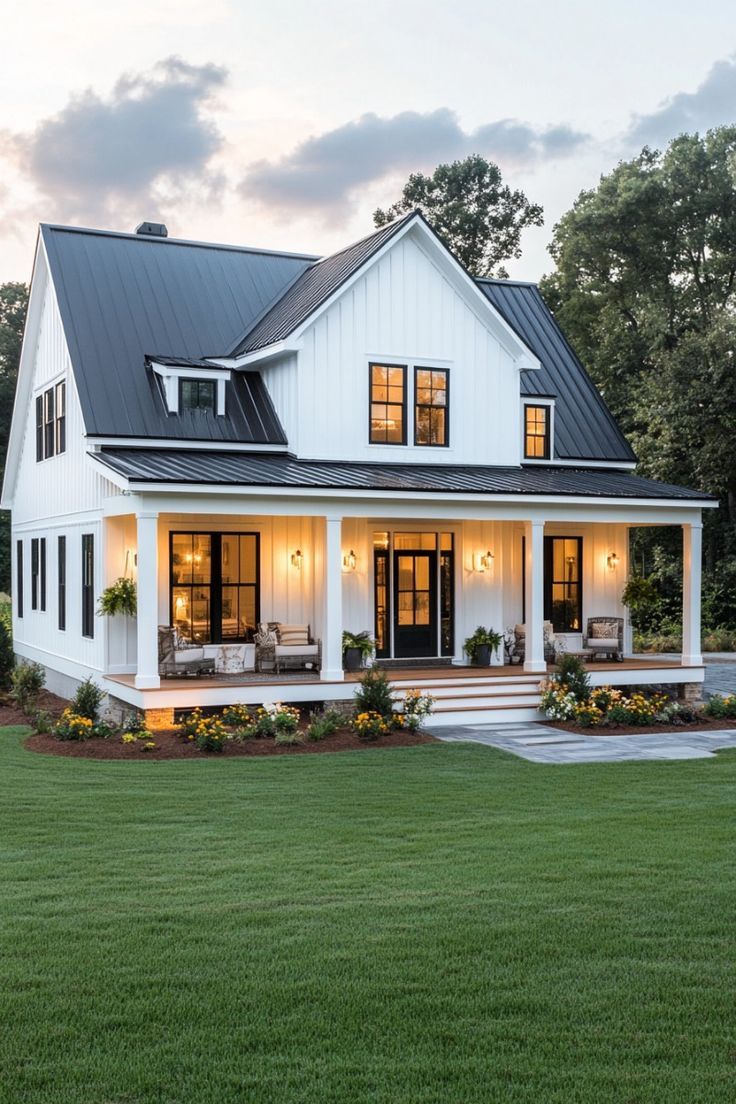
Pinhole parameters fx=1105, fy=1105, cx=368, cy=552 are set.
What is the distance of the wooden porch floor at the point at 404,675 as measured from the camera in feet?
54.5

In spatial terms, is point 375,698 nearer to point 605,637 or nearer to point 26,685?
point 605,637

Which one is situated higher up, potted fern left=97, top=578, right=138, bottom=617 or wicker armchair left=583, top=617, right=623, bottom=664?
potted fern left=97, top=578, right=138, bottom=617

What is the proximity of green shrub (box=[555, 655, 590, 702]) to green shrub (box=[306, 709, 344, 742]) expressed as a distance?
13.5 feet

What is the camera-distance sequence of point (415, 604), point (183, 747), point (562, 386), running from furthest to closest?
point (562, 386) → point (415, 604) → point (183, 747)

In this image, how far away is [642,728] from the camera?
16688mm

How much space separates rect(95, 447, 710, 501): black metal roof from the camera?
1661 centimetres

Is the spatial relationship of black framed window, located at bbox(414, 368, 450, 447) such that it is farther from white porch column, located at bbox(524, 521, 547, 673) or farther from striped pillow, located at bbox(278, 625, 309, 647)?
striped pillow, located at bbox(278, 625, 309, 647)

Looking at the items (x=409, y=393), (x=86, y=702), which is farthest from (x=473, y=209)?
(x=86, y=702)

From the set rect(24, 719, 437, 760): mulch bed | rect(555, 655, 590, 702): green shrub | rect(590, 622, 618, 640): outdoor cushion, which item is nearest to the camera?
rect(24, 719, 437, 760): mulch bed

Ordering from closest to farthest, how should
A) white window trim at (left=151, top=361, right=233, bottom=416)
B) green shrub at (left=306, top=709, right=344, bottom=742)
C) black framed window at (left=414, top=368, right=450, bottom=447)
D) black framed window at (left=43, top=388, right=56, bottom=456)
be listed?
green shrub at (left=306, top=709, right=344, bottom=742) → white window trim at (left=151, top=361, right=233, bottom=416) → black framed window at (left=414, top=368, right=450, bottom=447) → black framed window at (left=43, top=388, right=56, bottom=456)

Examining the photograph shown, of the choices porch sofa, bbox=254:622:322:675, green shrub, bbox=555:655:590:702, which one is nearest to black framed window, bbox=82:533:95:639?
porch sofa, bbox=254:622:322:675

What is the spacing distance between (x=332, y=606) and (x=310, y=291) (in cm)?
724

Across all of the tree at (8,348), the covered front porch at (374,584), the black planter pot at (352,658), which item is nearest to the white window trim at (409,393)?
the covered front porch at (374,584)

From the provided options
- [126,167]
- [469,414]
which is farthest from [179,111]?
[469,414]
